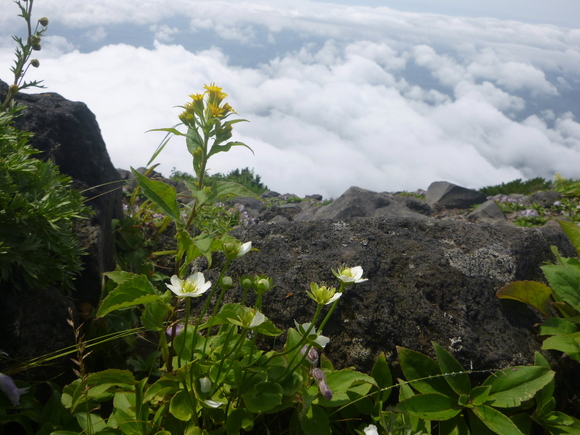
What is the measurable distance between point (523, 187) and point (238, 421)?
13082mm

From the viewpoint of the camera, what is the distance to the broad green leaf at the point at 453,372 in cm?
217

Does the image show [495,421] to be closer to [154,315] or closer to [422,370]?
[422,370]

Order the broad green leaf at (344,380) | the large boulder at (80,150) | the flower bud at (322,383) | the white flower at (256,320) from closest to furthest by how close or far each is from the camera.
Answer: the white flower at (256,320) → the flower bud at (322,383) → the broad green leaf at (344,380) → the large boulder at (80,150)

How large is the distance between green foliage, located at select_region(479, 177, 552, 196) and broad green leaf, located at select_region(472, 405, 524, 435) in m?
11.5

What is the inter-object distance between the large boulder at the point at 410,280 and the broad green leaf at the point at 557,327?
0.44 feet

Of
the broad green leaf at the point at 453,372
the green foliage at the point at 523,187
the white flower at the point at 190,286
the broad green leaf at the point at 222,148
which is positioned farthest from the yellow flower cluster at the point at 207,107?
the green foliage at the point at 523,187

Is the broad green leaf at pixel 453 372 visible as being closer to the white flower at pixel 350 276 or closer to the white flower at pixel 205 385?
the white flower at pixel 350 276

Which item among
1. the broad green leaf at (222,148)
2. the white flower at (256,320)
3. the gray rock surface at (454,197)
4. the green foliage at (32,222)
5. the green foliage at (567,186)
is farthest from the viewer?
the gray rock surface at (454,197)

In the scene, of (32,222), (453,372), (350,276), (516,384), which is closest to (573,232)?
(516,384)

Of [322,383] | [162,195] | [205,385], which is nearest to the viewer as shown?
[205,385]

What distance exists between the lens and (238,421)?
1.87m

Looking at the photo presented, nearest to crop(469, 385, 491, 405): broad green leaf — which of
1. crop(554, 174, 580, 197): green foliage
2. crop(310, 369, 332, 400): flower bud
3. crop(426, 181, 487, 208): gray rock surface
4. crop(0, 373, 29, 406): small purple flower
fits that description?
crop(310, 369, 332, 400): flower bud

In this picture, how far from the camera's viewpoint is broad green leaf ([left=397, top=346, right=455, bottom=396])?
2219mm

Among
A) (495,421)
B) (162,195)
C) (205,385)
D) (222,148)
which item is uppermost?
(222,148)
